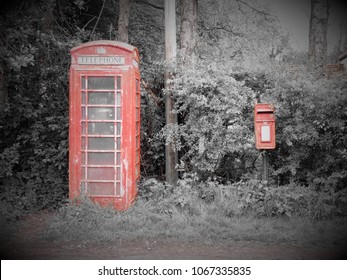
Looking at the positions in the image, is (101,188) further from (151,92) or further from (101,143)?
(151,92)

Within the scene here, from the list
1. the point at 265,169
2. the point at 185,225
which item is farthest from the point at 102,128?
the point at 265,169

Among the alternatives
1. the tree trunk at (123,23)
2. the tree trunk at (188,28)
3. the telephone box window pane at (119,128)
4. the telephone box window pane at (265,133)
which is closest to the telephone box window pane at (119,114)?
the telephone box window pane at (119,128)

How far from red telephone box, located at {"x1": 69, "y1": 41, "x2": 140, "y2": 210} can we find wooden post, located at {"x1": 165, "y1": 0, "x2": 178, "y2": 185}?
1.06m

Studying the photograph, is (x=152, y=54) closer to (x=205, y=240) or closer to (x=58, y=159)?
(x=58, y=159)

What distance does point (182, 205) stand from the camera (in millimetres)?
6578

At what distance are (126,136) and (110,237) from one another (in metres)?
1.81

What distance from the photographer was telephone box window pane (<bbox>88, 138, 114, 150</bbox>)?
6664 millimetres

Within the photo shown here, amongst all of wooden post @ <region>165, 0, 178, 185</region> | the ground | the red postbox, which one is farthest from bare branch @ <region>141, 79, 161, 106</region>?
the ground

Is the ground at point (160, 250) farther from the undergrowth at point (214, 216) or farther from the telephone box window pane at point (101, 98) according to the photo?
the telephone box window pane at point (101, 98)

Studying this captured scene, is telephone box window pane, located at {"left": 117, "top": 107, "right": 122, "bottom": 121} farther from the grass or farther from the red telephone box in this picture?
the grass

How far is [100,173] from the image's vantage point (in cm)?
668

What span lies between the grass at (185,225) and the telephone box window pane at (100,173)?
51 cm

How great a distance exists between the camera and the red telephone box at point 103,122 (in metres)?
6.55

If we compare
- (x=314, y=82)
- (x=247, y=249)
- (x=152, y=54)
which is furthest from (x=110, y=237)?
(x=152, y=54)
